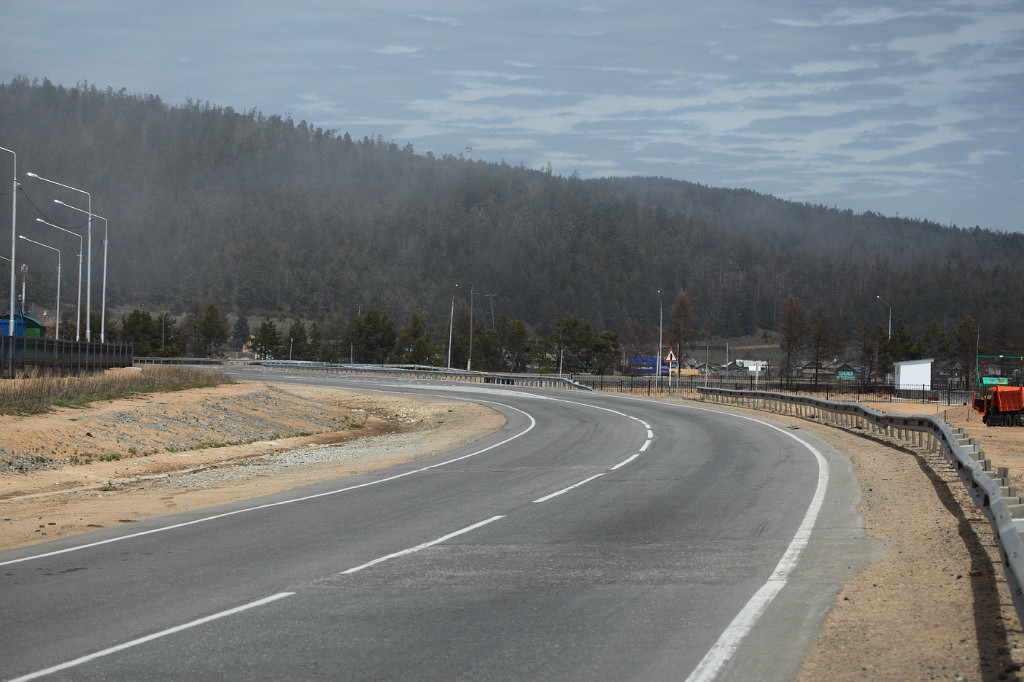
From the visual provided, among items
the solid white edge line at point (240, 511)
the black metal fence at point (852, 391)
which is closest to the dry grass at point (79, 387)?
the solid white edge line at point (240, 511)

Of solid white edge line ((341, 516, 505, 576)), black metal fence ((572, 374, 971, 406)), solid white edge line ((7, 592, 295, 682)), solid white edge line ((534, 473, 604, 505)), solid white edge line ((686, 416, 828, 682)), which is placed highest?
solid white edge line ((686, 416, 828, 682))

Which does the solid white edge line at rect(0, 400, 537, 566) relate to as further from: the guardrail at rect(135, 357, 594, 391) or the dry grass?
the guardrail at rect(135, 357, 594, 391)

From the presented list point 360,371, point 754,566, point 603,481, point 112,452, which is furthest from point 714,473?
point 360,371

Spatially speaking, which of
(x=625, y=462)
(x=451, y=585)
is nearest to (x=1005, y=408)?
(x=625, y=462)

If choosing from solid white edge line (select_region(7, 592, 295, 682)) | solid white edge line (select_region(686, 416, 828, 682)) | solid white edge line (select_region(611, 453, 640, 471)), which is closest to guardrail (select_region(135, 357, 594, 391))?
solid white edge line (select_region(611, 453, 640, 471))

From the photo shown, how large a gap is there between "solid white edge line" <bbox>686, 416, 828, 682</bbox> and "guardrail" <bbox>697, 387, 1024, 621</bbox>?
5.99ft

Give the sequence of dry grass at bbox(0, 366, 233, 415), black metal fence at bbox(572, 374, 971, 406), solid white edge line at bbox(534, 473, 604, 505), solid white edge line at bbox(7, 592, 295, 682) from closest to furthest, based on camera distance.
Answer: solid white edge line at bbox(7, 592, 295, 682), solid white edge line at bbox(534, 473, 604, 505), dry grass at bbox(0, 366, 233, 415), black metal fence at bbox(572, 374, 971, 406)

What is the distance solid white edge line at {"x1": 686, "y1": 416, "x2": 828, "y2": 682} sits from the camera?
608 centimetres

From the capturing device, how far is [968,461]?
1362cm

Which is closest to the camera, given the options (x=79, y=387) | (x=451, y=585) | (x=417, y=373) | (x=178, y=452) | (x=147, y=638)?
(x=147, y=638)

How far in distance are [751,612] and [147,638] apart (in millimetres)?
4581

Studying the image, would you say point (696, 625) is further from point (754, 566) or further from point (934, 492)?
point (934, 492)

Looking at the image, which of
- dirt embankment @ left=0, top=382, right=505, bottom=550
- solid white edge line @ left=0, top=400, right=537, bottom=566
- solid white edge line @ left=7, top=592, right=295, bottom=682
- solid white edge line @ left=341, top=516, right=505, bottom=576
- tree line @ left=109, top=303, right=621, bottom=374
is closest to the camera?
solid white edge line @ left=7, top=592, right=295, bottom=682

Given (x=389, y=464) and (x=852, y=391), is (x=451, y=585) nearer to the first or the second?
(x=389, y=464)
